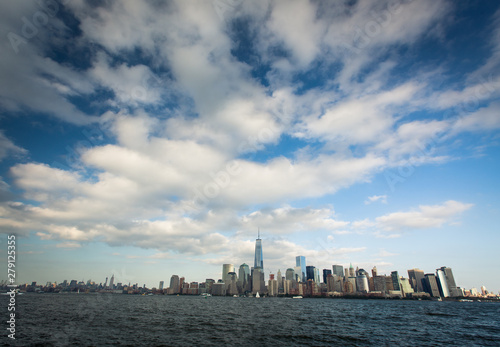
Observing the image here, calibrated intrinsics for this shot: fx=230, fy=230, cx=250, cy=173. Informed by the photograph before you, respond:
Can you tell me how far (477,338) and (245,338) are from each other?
178 ft

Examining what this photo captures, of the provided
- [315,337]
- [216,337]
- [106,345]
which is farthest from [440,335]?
[106,345]

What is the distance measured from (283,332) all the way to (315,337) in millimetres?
7019

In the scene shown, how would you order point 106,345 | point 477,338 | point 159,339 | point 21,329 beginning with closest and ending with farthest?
point 106,345, point 159,339, point 21,329, point 477,338

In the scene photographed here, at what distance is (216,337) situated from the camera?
44.7 m

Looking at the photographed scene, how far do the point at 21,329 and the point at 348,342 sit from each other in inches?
2653

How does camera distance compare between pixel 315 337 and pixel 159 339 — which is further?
pixel 315 337

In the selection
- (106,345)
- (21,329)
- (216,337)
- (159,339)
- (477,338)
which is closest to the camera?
(106,345)

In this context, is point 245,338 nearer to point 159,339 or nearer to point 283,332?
point 283,332

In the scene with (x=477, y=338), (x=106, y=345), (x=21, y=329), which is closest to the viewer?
(x=106, y=345)

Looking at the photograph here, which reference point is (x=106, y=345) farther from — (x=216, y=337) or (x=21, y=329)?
(x=21, y=329)

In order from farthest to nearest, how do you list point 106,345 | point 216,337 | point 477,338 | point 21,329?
1. point 477,338
2. point 21,329
3. point 216,337
4. point 106,345

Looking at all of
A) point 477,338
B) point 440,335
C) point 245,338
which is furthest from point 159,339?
point 477,338

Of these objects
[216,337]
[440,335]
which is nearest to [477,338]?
[440,335]

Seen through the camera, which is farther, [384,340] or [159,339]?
[384,340]
